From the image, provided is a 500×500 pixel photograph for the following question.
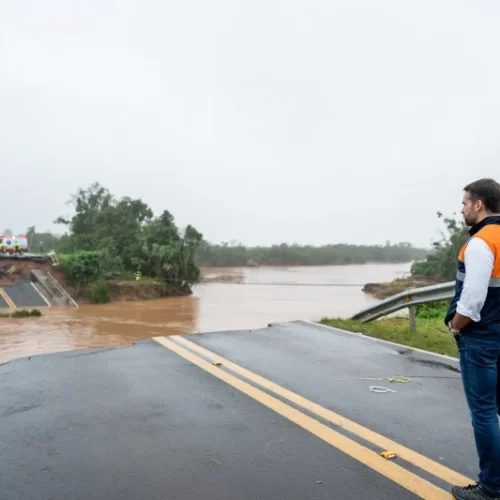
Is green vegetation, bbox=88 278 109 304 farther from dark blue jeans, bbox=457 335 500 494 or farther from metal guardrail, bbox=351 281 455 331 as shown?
dark blue jeans, bbox=457 335 500 494

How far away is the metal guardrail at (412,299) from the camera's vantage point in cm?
712

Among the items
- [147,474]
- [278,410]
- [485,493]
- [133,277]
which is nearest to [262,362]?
[278,410]

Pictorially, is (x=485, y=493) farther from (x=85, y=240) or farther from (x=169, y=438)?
(x=85, y=240)

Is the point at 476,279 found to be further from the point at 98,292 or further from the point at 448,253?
the point at 448,253

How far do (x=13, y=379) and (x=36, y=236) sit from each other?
69.4m

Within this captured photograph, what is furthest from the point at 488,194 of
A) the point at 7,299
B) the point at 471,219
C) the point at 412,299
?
the point at 7,299

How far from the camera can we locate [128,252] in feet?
95.6

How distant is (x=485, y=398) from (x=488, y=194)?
1113 millimetres

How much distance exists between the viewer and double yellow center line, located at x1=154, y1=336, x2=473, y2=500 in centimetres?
276

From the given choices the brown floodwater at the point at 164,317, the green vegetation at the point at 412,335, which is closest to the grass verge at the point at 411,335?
the green vegetation at the point at 412,335

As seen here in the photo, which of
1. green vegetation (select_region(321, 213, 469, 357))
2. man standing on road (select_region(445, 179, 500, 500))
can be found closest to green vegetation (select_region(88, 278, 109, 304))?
green vegetation (select_region(321, 213, 469, 357))

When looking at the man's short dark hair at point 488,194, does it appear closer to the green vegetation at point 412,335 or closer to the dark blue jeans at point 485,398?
the dark blue jeans at point 485,398

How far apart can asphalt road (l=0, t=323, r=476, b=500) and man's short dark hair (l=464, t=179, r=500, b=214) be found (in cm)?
155

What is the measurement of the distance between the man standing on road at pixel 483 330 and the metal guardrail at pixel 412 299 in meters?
4.25
